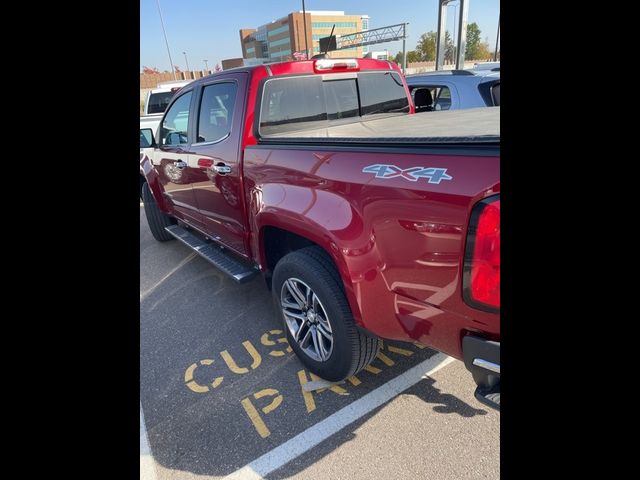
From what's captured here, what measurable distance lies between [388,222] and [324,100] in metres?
1.94

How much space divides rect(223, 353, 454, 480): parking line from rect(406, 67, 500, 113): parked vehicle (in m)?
3.38

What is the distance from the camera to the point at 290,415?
2.31 m

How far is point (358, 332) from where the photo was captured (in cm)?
218

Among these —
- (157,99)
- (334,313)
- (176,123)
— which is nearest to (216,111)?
(176,123)

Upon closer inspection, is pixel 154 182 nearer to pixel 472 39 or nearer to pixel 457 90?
pixel 457 90

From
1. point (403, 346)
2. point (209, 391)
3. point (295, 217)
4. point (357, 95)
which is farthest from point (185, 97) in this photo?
point (403, 346)

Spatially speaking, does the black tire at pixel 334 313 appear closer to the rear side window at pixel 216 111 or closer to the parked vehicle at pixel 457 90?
the rear side window at pixel 216 111

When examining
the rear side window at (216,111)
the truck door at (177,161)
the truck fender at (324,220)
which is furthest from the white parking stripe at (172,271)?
the truck fender at (324,220)

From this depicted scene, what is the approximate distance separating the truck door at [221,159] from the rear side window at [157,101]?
24.9ft

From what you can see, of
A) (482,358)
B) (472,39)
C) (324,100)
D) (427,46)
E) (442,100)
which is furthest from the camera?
(427,46)

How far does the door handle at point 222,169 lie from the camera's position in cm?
296

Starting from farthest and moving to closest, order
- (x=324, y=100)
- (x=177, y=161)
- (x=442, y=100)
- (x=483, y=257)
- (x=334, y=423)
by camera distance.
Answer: (x=442, y=100), (x=177, y=161), (x=324, y=100), (x=334, y=423), (x=483, y=257)
